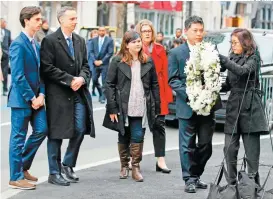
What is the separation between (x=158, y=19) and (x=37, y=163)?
52999mm

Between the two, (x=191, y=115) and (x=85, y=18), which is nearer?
(x=191, y=115)

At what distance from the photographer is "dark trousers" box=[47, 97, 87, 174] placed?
9.39 meters

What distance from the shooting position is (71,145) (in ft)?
31.5

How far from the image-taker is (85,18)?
55.2m

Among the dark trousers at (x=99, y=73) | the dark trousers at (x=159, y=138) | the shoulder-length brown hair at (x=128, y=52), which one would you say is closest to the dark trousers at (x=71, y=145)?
the shoulder-length brown hair at (x=128, y=52)

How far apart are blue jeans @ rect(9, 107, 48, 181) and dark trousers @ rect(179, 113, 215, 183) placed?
1.54 metres

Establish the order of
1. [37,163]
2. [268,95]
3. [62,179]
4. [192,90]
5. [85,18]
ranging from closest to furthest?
[192,90] → [62,179] → [37,163] → [268,95] → [85,18]

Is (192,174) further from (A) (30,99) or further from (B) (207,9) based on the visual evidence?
(B) (207,9)

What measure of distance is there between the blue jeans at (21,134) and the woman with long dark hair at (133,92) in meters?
0.94

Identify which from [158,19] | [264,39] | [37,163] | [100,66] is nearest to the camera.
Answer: [37,163]

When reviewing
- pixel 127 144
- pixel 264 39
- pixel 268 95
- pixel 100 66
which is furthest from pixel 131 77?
pixel 100 66

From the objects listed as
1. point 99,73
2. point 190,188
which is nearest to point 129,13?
point 99,73

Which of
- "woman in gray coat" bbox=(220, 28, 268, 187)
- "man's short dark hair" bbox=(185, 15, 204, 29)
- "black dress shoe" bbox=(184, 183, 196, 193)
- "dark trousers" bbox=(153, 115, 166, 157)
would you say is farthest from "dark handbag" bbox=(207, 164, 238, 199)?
"dark trousers" bbox=(153, 115, 166, 157)

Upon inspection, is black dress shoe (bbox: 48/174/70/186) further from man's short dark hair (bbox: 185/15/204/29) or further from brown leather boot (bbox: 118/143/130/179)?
man's short dark hair (bbox: 185/15/204/29)
